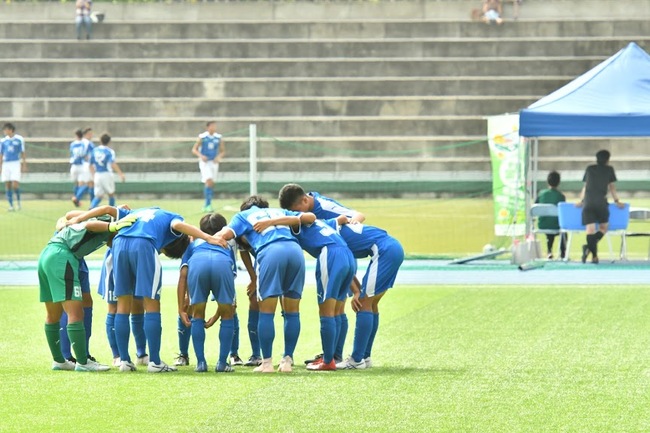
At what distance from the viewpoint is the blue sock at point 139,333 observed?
1239 cm

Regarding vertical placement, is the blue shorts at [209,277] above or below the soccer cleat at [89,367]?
above

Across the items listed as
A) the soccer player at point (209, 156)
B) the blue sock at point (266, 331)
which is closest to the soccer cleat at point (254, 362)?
the blue sock at point (266, 331)

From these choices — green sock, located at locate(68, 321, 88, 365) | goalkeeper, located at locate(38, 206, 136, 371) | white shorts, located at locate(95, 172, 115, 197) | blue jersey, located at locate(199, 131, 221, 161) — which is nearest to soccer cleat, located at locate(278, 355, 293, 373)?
goalkeeper, located at locate(38, 206, 136, 371)

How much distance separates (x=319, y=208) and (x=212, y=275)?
1.26m

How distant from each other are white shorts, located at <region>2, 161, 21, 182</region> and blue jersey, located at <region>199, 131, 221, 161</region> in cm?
356

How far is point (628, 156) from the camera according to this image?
3469 centimetres

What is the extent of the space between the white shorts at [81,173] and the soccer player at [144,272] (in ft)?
56.7

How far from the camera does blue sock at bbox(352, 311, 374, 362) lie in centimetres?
1224

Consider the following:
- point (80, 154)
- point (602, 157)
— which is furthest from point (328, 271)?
point (80, 154)

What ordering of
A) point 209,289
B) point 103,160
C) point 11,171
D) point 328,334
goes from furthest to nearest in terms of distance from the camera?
1. point 103,160
2. point 11,171
3. point 328,334
4. point 209,289

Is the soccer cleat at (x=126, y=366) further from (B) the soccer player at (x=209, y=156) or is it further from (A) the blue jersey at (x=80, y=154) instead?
(A) the blue jersey at (x=80, y=154)

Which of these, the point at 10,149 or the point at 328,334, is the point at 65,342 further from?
the point at 10,149

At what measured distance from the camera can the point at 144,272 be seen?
468 inches

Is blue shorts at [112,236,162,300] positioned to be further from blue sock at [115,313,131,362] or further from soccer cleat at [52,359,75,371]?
soccer cleat at [52,359,75,371]
